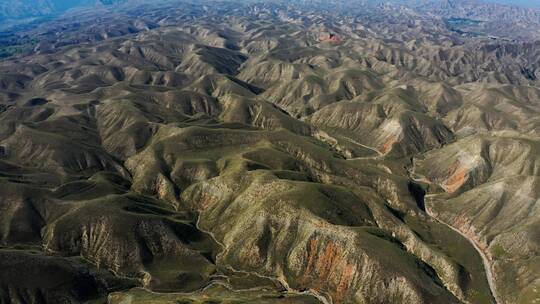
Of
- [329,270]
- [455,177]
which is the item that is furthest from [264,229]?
[455,177]

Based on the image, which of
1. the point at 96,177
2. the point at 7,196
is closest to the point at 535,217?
the point at 96,177

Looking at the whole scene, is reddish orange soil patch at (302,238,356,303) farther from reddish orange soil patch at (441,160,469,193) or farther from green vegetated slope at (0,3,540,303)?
reddish orange soil patch at (441,160,469,193)

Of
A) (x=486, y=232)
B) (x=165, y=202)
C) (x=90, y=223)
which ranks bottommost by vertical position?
(x=486, y=232)

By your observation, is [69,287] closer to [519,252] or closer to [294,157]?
[294,157]

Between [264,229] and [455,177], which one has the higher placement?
[264,229]

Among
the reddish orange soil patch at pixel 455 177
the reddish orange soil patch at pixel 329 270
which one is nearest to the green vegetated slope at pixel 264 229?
the reddish orange soil patch at pixel 329 270

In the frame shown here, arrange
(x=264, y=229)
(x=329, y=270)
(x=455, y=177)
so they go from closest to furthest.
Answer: (x=329, y=270) → (x=264, y=229) → (x=455, y=177)

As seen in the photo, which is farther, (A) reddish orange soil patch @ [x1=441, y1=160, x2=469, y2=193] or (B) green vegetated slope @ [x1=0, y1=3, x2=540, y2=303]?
(A) reddish orange soil patch @ [x1=441, y1=160, x2=469, y2=193]

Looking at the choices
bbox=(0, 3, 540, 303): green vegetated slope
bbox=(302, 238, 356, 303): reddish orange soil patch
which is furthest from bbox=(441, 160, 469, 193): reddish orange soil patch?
bbox=(302, 238, 356, 303): reddish orange soil patch

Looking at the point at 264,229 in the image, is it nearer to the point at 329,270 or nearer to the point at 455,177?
the point at 329,270

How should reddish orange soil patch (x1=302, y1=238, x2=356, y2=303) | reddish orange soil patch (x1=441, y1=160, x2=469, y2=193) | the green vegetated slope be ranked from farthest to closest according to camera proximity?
reddish orange soil patch (x1=441, y1=160, x2=469, y2=193)
reddish orange soil patch (x1=302, y1=238, x2=356, y2=303)
the green vegetated slope

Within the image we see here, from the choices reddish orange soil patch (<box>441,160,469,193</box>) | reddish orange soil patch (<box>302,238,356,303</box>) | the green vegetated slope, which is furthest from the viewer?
reddish orange soil patch (<box>441,160,469,193</box>)
